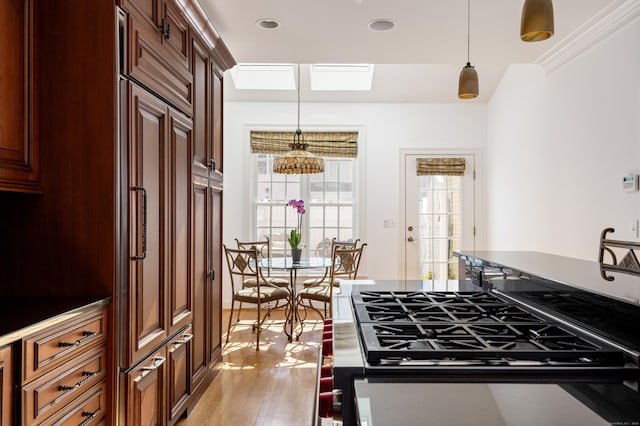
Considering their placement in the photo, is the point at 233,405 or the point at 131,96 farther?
the point at 233,405

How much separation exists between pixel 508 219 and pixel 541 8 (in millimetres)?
3774

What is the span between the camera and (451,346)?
1021 millimetres

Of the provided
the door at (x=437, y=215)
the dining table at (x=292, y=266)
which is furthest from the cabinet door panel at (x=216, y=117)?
the door at (x=437, y=215)

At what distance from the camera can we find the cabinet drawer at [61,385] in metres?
1.33

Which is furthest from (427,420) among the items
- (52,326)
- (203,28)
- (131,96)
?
(203,28)

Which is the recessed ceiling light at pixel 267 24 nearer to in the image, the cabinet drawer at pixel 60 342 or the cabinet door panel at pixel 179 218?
the cabinet door panel at pixel 179 218

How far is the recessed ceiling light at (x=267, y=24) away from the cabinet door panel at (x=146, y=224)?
1.21m

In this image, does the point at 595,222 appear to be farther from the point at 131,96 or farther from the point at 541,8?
the point at 131,96

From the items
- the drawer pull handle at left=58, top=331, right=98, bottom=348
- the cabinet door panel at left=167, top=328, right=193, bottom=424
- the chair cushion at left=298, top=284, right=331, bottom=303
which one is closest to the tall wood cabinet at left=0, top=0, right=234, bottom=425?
the drawer pull handle at left=58, top=331, right=98, bottom=348

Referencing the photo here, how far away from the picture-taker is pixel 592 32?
Result: 10.5 feet

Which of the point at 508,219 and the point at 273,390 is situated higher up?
the point at 508,219

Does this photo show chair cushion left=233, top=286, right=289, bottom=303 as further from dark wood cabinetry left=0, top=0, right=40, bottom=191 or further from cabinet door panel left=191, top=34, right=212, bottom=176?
dark wood cabinetry left=0, top=0, right=40, bottom=191

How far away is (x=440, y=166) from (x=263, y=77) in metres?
2.46

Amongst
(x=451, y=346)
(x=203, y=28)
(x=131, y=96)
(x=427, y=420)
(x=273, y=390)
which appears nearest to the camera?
(x=427, y=420)
